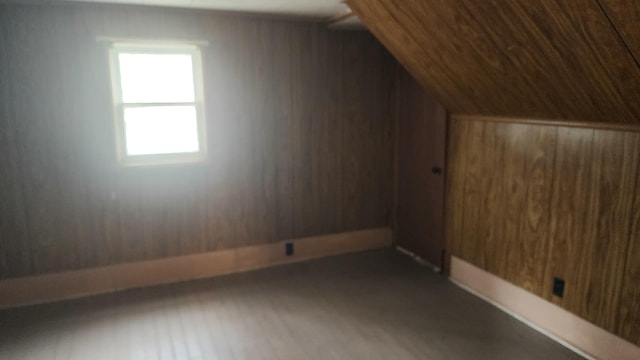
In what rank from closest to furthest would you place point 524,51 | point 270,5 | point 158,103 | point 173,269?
point 524,51 → point 270,5 → point 158,103 → point 173,269

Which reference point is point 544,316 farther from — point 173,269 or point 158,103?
point 158,103

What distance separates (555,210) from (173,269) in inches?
114

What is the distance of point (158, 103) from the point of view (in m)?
3.40

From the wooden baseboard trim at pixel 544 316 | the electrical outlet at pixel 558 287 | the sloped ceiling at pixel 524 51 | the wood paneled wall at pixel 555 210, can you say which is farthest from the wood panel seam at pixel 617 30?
the wooden baseboard trim at pixel 544 316

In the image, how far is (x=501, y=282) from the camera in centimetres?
314

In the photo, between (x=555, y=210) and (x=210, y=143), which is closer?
(x=555, y=210)

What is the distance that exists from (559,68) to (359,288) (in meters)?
2.13

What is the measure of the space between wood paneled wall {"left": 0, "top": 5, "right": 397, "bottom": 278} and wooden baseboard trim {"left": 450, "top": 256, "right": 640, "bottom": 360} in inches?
47.8

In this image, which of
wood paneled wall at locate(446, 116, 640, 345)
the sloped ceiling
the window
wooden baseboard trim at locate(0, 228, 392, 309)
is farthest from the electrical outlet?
the window

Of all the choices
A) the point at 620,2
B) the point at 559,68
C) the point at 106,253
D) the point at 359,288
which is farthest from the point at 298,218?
the point at 620,2

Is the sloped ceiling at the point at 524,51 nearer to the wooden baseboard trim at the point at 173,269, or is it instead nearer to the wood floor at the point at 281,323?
the wood floor at the point at 281,323

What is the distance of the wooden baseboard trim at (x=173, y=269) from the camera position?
324 cm

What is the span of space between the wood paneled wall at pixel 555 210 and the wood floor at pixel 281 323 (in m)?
0.36

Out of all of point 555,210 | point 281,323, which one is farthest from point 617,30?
point 281,323
